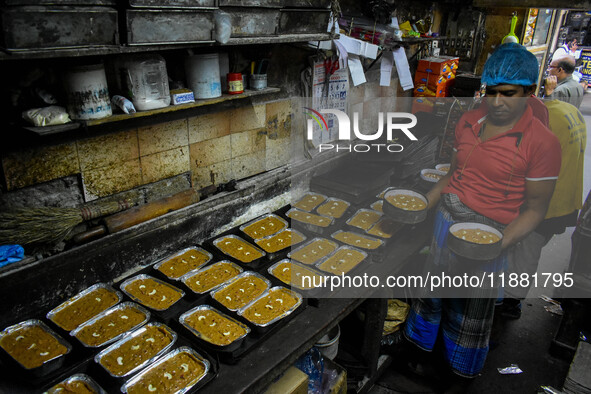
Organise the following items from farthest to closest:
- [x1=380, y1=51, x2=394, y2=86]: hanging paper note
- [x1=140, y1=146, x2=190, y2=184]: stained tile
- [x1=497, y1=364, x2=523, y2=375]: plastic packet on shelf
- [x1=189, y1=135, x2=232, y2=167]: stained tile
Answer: [x1=380, y1=51, x2=394, y2=86]: hanging paper note
[x1=497, y1=364, x2=523, y2=375]: plastic packet on shelf
[x1=189, y1=135, x2=232, y2=167]: stained tile
[x1=140, y1=146, x2=190, y2=184]: stained tile

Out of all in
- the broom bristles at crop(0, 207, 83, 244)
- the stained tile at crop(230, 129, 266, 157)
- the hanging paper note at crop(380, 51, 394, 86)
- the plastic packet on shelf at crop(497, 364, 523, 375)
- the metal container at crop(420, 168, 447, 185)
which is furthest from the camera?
the hanging paper note at crop(380, 51, 394, 86)

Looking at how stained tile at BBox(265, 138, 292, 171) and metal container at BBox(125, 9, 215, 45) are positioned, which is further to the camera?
stained tile at BBox(265, 138, 292, 171)

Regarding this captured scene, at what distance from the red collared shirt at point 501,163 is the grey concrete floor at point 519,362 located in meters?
1.69

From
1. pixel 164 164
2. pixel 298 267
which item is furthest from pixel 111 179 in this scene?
pixel 298 267

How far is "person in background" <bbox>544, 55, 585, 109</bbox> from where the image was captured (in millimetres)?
5652

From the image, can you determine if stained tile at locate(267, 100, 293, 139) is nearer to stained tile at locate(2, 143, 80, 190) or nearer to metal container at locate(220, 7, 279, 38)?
metal container at locate(220, 7, 279, 38)

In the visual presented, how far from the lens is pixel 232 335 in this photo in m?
2.60

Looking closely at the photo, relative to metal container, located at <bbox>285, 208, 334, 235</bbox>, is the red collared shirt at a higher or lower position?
higher

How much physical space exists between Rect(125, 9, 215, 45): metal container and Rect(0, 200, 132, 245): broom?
121 centimetres

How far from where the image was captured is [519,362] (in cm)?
411

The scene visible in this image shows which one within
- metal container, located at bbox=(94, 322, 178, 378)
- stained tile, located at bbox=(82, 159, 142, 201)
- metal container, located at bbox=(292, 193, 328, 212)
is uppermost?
stained tile, located at bbox=(82, 159, 142, 201)

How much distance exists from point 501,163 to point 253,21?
213 centimetres

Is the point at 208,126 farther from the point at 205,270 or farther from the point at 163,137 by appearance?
the point at 205,270

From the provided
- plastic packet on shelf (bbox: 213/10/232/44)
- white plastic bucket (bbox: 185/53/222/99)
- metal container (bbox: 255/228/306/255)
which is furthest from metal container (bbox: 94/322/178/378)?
plastic packet on shelf (bbox: 213/10/232/44)
